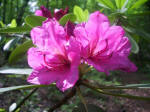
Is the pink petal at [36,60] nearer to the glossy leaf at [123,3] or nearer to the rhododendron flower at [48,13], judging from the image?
the rhododendron flower at [48,13]

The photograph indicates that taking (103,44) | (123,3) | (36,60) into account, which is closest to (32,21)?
(36,60)

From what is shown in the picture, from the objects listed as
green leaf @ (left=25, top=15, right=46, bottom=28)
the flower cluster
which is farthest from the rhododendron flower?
the flower cluster

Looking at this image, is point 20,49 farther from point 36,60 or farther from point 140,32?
point 140,32

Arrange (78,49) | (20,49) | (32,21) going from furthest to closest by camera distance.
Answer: (20,49)
(32,21)
(78,49)

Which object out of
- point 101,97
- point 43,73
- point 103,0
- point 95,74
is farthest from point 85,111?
point 95,74

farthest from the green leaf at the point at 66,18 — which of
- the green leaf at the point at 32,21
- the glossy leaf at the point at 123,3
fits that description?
the glossy leaf at the point at 123,3

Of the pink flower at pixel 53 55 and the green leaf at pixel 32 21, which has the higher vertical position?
the green leaf at pixel 32 21

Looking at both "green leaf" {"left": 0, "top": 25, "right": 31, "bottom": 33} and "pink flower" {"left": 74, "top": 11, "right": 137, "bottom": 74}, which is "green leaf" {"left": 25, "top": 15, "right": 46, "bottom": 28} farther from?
"pink flower" {"left": 74, "top": 11, "right": 137, "bottom": 74}

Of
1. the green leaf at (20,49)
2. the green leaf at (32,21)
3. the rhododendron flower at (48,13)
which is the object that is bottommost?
the green leaf at (20,49)
